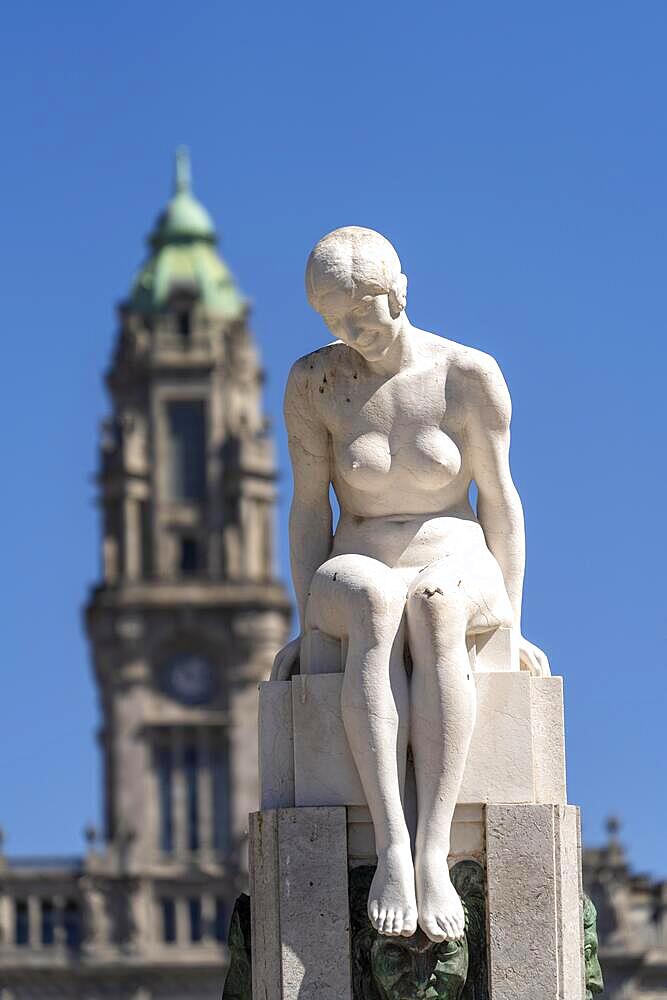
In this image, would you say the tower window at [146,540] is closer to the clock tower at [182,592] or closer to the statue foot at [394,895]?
the clock tower at [182,592]

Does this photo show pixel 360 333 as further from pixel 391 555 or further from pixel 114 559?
pixel 114 559

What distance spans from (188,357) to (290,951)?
103068 millimetres

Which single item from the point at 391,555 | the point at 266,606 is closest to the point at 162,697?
the point at 266,606

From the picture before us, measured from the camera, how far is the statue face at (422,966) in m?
17.0

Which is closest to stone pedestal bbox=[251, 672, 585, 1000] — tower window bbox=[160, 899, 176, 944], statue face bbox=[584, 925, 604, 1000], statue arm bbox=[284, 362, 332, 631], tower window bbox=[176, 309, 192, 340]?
statue face bbox=[584, 925, 604, 1000]

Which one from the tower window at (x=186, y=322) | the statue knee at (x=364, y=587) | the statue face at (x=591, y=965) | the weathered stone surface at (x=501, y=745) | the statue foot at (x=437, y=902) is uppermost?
the tower window at (x=186, y=322)

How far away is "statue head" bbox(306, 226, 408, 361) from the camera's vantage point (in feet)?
57.2

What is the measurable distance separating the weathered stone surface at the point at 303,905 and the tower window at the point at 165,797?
97.1 m

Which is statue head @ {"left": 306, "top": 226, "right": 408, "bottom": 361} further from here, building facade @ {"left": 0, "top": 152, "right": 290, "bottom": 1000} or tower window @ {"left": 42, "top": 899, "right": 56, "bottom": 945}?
tower window @ {"left": 42, "top": 899, "right": 56, "bottom": 945}

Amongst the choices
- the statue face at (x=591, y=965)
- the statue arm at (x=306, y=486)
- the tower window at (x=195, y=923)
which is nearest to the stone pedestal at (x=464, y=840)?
the statue face at (x=591, y=965)

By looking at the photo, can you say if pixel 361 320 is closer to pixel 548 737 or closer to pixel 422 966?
pixel 548 737

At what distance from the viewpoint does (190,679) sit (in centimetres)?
11506

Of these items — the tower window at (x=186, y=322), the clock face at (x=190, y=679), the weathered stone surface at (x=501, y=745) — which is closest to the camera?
the weathered stone surface at (x=501, y=745)

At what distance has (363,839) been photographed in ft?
57.0
